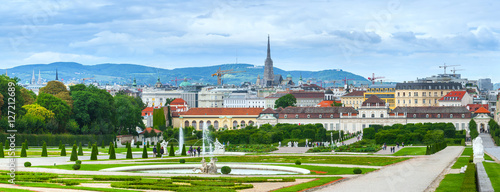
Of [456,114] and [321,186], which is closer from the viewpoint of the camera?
[321,186]

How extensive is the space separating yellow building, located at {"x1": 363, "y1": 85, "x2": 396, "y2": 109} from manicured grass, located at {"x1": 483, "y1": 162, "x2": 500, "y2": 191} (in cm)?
13511

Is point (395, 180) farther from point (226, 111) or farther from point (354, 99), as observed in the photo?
point (354, 99)

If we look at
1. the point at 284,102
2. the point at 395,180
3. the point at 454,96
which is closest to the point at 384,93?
the point at 284,102

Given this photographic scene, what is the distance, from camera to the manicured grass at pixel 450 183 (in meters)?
30.4

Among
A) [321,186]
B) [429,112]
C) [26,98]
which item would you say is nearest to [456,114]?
[429,112]

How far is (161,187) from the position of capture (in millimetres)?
31250

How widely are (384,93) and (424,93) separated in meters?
18.5

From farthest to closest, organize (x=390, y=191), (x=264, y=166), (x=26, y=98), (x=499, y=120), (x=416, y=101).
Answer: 1. (x=416, y=101)
2. (x=499, y=120)
3. (x=26, y=98)
4. (x=264, y=166)
5. (x=390, y=191)

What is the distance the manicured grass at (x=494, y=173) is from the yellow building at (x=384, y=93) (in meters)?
135

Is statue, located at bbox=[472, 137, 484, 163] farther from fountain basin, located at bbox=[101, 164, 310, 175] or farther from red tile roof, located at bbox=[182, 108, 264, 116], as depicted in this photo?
red tile roof, located at bbox=[182, 108, 264, 116]

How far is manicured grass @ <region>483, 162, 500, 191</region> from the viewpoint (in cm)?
3102

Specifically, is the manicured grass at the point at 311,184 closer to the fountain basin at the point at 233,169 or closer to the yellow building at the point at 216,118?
the fountain basin at the point at 233,169

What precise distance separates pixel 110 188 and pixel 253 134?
66665 millimetres

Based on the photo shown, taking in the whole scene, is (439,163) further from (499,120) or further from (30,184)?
(499,120)
